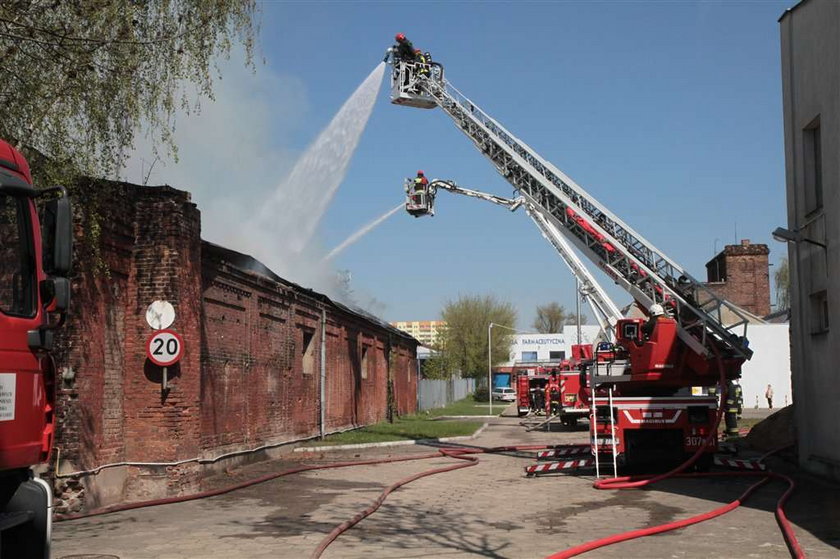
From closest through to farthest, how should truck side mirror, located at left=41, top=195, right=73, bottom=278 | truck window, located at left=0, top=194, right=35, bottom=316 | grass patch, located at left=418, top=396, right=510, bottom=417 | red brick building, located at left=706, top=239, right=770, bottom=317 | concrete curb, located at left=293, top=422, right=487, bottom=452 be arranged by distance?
truck window, located at left=0, top=194, right=35, bottom=316 < truck side mirror, located at left=41, top=195, right=73, bottom=278 < concrete curb, located at left=293, top=422, right=487, bottom=452 < grass patch, located at left=418, top=396, right=510, bottom=417 < red brick building, located at left=706, top=239, right=770, bottom=317

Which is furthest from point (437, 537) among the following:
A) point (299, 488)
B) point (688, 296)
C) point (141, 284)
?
point (688, 296)

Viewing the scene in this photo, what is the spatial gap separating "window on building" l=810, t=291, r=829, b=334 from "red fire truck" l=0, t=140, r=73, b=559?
1346 centimetres

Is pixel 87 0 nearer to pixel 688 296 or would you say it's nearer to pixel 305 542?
pixel 305 542

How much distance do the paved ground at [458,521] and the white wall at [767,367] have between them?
32.2 metres

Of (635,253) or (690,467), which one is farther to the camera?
(635,253)

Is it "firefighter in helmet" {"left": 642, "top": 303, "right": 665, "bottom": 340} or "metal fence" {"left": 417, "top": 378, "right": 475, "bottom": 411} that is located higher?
"firefighter in helmet" {"left": 642, "top": 303, "right": 665, "bottom": 340}

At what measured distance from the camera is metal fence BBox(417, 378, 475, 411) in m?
46.7

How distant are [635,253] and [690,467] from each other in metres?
5.00

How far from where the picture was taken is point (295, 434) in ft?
69.4

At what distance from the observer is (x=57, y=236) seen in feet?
18.7

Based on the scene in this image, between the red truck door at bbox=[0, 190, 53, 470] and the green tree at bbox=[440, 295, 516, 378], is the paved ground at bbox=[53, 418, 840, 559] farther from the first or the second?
the green tree at bbox=[440, 295, 516, 378]

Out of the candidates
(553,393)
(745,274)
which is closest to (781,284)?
(745,274)

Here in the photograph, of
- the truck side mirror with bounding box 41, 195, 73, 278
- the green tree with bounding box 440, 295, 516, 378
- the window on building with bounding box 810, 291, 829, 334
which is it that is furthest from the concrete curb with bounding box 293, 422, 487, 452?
the green tree with bounding box 440, 295, 516, 378

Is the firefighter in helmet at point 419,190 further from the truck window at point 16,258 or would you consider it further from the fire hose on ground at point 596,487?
the truck window at point 16,258
